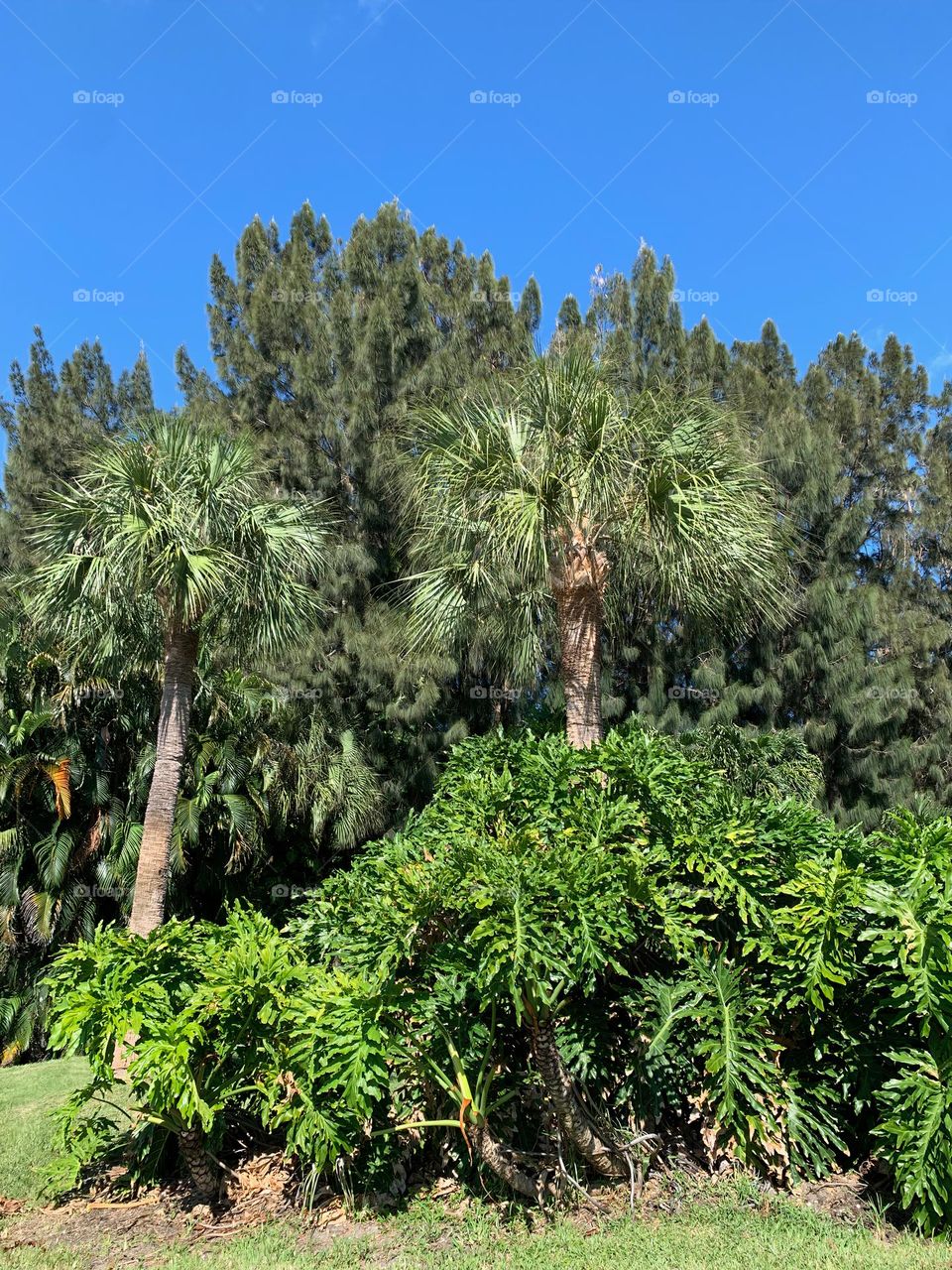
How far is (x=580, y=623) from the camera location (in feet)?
25.0

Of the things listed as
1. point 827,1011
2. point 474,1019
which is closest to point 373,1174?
point 474,1019

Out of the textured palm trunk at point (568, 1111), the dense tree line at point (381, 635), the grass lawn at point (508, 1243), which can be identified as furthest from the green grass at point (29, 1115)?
the dense tree line at point (381, 635)

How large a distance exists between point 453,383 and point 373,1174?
13.2 metres

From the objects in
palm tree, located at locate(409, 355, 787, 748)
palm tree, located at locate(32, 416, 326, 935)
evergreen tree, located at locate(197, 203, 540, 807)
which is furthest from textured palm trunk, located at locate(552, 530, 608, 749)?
evergreen tree, located at locate(197, 203, 540, 807)

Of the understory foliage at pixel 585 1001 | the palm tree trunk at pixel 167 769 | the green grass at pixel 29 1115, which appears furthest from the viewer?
the palm tree trunk at pixel 167 769

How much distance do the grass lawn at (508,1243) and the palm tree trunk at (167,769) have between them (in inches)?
158

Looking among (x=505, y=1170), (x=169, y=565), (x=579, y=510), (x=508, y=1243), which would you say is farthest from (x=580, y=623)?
(x=508, y=1243)

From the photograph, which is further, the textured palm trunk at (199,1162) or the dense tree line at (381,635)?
the dense tree line at (381,635)

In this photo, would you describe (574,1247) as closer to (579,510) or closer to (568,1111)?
(568,1111)

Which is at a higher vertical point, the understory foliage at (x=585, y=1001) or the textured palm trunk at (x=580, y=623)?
the textured palm trunk at (x=580, y=623)

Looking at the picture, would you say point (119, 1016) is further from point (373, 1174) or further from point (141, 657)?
point (141, 657)

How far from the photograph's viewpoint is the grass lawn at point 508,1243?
13.0 feet

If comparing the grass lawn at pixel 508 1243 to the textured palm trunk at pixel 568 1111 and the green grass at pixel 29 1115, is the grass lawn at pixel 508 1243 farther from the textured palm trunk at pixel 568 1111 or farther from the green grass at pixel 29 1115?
the green grass at pixel 29 1115

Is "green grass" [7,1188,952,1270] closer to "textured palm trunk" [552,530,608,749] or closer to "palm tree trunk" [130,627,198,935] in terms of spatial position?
"textured palm trunk" [552,530,608,749]
